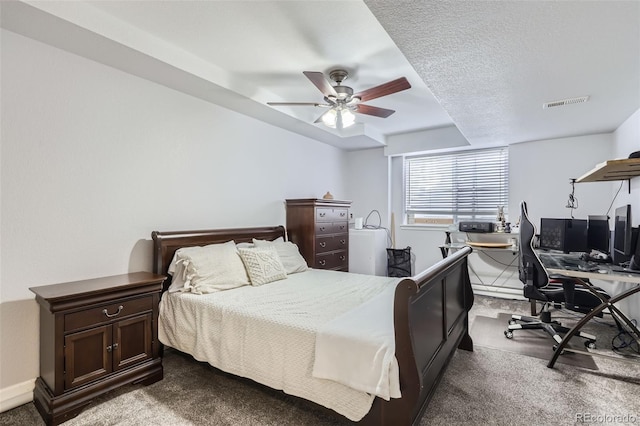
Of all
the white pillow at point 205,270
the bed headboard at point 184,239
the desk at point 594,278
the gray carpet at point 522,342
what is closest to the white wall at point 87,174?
the bed headboard at point 184,239

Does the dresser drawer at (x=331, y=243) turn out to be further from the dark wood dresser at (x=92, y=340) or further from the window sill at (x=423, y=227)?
the dark wood dresser at (x=92, y=340)

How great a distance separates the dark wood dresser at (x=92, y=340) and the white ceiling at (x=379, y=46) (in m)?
1.73

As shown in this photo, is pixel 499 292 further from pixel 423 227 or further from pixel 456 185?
pixel 456 185

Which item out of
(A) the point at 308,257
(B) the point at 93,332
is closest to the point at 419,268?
(A) the point at 308,257

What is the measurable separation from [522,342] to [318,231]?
8.14 ft

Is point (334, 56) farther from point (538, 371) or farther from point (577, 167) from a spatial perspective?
point (577, 167)

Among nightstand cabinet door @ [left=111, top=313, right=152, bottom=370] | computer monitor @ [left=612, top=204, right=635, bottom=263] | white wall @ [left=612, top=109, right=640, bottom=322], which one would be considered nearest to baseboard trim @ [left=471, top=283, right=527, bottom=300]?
white wall @ [left=612, top=109, right=640, bottom=322]

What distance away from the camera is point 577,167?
4125mm

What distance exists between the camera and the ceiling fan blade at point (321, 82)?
2.31 metres

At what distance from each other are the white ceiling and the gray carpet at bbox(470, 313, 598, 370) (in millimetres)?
2300

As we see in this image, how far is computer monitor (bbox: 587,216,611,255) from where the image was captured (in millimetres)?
3287

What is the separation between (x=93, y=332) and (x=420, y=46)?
9.21 feet

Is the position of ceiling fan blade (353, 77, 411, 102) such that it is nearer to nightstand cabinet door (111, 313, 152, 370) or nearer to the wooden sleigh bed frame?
the wooden sleigh bed frame

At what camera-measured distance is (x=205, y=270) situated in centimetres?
258
